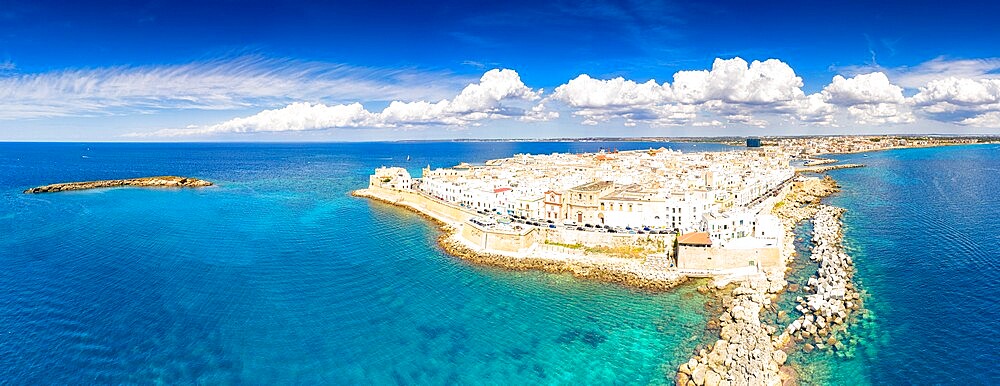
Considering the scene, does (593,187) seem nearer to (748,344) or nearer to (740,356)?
(748,344)

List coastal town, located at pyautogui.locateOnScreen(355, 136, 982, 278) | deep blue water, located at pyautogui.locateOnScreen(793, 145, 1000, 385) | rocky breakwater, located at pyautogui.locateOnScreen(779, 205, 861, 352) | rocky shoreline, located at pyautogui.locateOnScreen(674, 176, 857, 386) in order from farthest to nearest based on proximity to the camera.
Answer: coastal town, located at pyautogui.locateOnScreen(355, 136, 982, 278), rocky breakwater, located at pyautogui.locateOnScreen(779, 205, 861, 352), deep blue water, located at pyautogui.locateOnScreen(793, 145, 1000, 385), rocky shoreline, located at pyautogui.locateOnScreen(674, 176, 857, 386)

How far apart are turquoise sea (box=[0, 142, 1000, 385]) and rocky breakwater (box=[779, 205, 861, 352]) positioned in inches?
56.8

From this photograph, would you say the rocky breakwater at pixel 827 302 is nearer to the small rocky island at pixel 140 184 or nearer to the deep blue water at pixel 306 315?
the deep blue water at pixel 306 315

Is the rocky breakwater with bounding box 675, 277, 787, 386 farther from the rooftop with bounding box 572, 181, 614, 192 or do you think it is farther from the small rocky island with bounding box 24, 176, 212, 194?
the small rocky island with bounding box 24, 176, 212, 194

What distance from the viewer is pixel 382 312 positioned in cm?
3875

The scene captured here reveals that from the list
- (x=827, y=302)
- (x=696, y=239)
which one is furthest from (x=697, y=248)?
(x=827, y=302)

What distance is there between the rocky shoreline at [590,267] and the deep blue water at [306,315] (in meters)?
1.74

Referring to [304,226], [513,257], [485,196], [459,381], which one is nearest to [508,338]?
[459,381]

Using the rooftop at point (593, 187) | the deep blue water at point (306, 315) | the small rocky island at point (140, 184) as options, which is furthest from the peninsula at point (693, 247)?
the small rocky island at point (140, 184)

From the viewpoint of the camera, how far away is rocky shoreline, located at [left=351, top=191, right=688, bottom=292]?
43697mm

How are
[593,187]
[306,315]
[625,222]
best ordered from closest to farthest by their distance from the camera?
[306,315], [625,222], [593,187]

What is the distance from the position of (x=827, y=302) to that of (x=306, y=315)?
37.6 metres

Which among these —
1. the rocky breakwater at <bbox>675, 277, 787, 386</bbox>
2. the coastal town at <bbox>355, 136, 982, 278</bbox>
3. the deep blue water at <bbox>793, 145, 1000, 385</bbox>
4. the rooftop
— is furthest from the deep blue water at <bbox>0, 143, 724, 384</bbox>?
the rooftop

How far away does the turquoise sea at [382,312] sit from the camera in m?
30.1
